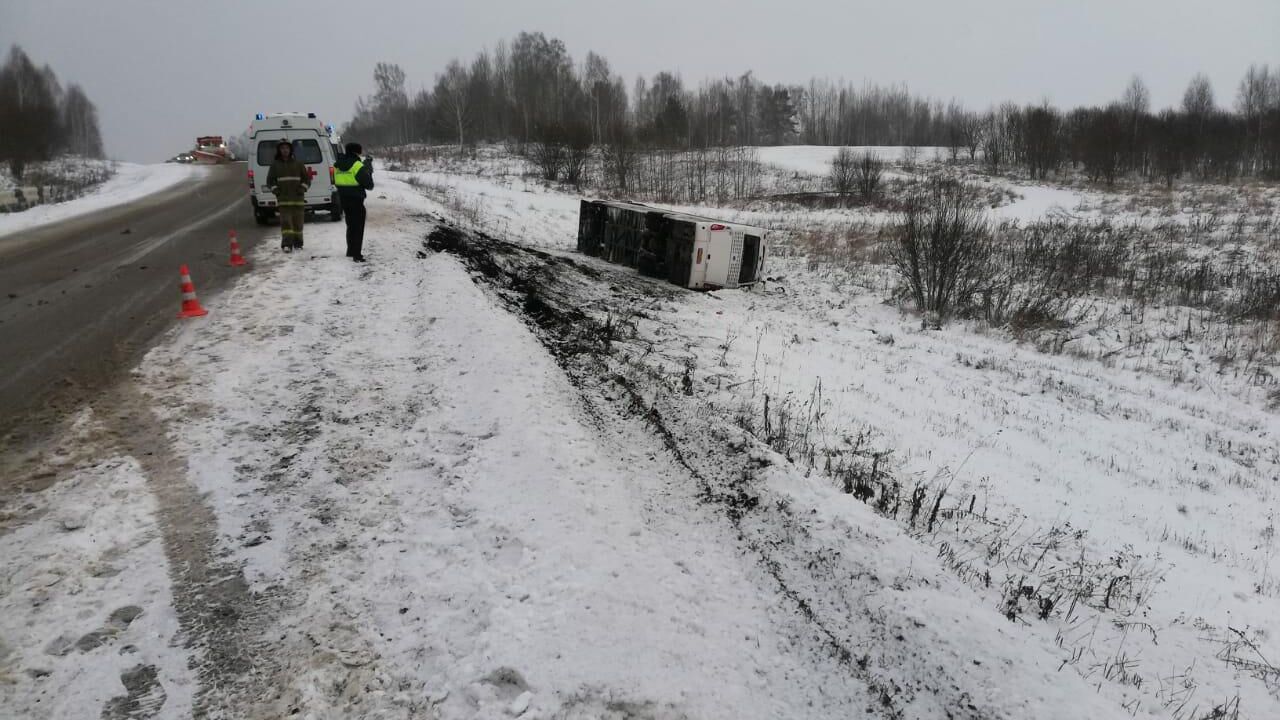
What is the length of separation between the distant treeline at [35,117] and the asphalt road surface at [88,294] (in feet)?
78.0

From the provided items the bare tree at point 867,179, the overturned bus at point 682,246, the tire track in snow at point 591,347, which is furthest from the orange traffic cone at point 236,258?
the bare tree at point 867,179

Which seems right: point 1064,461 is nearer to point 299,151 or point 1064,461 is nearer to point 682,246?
point 682,246

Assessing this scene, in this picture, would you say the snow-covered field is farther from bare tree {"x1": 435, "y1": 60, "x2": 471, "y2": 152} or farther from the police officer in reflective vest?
bare tree {"x1": 435, "y1": 60, "x2": 471, "y2": 152}

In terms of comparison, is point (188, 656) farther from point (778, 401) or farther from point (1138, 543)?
point (1138, 543)

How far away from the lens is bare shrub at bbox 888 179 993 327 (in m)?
14.0

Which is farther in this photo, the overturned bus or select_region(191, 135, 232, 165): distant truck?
select_region(191, 135, 232, 165): distant truck

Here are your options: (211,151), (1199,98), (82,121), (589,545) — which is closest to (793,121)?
(1199,98)

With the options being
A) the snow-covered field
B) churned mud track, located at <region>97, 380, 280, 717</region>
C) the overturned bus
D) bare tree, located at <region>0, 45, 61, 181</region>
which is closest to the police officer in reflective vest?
the snow-covered field

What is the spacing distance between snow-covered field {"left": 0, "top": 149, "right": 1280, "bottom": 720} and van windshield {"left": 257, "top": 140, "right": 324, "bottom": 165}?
20.8ft

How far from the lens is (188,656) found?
2832 millimetres

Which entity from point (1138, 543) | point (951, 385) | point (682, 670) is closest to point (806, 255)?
point (951, 385)

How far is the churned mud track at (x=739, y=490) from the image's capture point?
3.08m

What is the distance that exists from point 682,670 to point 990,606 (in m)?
1.78

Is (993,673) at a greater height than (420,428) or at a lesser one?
lesser
